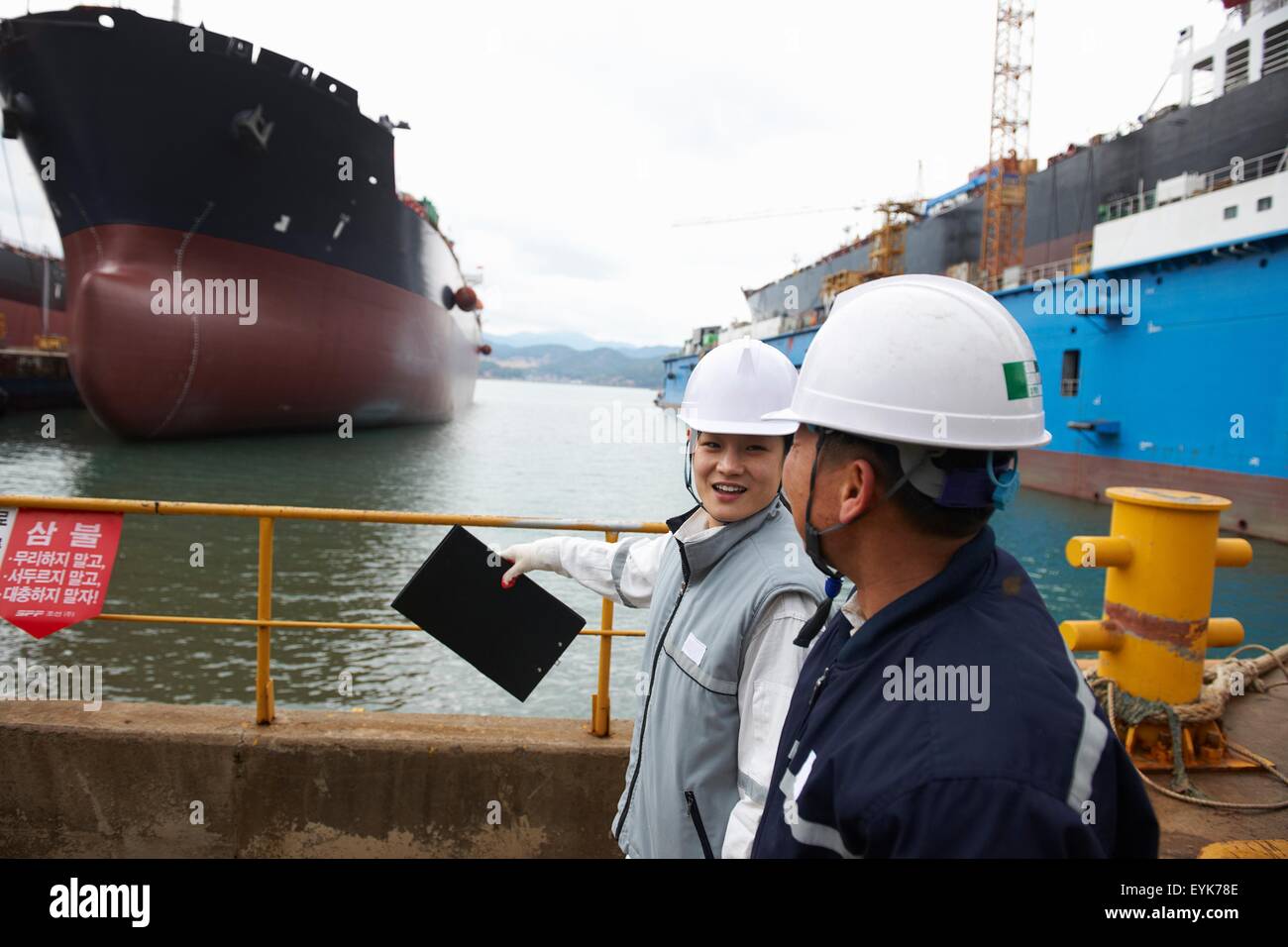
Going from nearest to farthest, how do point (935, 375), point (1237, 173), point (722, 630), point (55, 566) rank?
point (935, 375) → point (722, 630) → point (55, 566) → point (1237, 173)

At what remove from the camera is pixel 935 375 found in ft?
3.81

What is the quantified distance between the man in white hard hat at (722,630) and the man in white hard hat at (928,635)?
150 millimetres

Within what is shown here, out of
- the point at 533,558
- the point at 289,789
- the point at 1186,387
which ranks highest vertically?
the point at 1186,387

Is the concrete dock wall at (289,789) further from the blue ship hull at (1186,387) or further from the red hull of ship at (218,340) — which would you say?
the red hull of ship at (218,340)

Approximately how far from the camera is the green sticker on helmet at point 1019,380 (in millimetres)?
1161

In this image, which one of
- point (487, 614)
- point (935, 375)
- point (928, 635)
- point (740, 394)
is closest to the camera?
point (928, 635)

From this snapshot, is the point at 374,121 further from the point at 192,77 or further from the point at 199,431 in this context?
the point at 199,431

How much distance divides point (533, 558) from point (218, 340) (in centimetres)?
1885

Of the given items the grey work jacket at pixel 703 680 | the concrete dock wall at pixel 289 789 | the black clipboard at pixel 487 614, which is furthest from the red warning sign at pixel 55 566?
the grey work jacket at pixel 703 680

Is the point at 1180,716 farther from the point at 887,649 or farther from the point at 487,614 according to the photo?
the point at 887,649

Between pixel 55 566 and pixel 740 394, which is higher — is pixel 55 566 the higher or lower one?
the lower one

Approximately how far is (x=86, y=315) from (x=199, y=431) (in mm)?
3665

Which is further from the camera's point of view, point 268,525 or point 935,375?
point 268,525

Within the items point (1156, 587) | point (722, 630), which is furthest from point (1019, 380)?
point (1156, 587)
